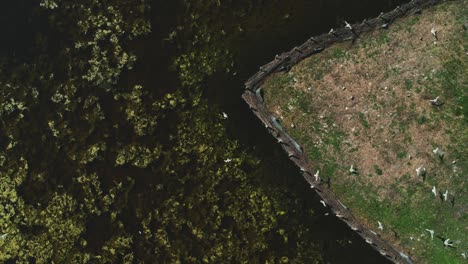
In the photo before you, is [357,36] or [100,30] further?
[100,30]

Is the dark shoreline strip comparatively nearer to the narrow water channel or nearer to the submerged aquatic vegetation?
the narrow water channel

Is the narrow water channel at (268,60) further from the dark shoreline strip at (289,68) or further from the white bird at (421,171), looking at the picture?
the white bird at (421,171)

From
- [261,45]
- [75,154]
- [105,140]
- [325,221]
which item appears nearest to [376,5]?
[261,45]

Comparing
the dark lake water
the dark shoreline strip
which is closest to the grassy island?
the dark shoreline strip

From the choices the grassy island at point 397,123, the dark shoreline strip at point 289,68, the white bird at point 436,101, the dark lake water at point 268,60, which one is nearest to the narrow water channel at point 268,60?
the dark lake water at point 268,60

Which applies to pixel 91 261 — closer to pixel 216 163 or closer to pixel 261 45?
pixel 216 163

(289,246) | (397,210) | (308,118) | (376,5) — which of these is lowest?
(397,210)
